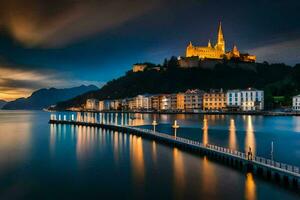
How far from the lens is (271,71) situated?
154m

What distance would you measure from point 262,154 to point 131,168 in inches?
519

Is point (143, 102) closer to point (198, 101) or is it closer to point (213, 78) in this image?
point (213, 78)

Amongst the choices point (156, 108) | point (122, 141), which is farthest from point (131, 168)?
point (156, 108)

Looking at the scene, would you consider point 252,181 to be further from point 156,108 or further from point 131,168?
point 156,108

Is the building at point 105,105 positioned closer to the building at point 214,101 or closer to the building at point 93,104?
the building at point 93,104

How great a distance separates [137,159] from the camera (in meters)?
32.2

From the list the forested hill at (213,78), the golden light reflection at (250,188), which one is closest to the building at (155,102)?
the forested hill at (213,78)

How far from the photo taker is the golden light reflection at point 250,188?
66.0ft

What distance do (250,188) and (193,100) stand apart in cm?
10598

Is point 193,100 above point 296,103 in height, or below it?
above

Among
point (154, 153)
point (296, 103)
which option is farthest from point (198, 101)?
point (154, 153)

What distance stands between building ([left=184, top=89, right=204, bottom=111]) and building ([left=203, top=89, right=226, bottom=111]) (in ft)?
8.95

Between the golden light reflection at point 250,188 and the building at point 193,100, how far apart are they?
101913mm

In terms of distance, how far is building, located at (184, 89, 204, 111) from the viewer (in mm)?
124812
